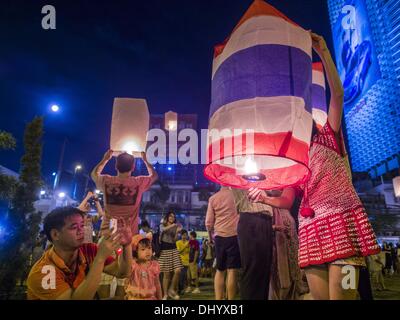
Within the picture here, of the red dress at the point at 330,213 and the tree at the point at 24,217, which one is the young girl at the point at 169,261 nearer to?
the tree at the point at 24,217

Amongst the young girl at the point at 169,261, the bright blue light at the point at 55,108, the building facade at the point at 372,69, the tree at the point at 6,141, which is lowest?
the young girl at the point at 169,261

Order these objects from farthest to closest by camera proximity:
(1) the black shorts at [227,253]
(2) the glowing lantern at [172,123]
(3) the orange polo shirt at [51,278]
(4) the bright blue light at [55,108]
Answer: (2) the glowing lantern at [172,123] → (4) the bright blue light at [55,108] → (1) the black shorts at [227,253] → (3) the orange polo shirt at [51,278]

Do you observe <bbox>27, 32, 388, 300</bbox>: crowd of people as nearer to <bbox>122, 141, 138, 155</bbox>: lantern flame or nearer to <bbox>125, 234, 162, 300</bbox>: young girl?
<bbox>125, 234, 162, 300</bbox>: young girl

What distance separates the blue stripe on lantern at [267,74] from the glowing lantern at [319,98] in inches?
26.9

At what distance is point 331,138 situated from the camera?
5.99ft

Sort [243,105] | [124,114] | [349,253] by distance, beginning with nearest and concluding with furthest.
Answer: [349,253] → [243,105] → [124,114]

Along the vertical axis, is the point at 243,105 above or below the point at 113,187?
above

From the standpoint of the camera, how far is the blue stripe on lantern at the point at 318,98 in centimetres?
238

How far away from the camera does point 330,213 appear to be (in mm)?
1684

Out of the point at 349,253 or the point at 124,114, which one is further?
the point at 124,114

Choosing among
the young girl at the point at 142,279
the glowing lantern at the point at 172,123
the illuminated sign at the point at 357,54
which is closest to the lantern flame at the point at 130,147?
the young girl at the point at 142,279
